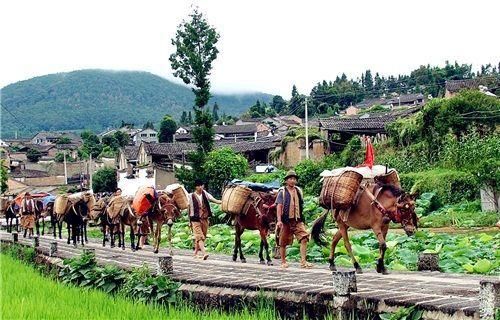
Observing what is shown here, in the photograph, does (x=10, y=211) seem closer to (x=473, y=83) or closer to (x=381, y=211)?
(x=381, y=211)

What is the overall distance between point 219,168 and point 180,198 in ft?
77.8

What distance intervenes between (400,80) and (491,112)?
79.7 m

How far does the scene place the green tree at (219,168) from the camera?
1667 inches

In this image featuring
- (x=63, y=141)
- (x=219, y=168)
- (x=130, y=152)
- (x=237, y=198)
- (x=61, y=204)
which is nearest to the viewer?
(x=237, y=198)

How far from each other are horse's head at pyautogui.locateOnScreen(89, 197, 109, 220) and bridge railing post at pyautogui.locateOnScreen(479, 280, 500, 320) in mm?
17490

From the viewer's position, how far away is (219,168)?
139 ft

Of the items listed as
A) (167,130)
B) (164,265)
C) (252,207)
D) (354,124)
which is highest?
(354,124)

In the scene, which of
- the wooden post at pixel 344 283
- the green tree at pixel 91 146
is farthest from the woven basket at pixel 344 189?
the green tree at pixel 91 146

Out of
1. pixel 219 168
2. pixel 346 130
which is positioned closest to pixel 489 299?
pixel 219 168

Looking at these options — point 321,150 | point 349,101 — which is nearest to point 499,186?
point 321,150

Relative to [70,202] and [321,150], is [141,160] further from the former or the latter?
[70,202]

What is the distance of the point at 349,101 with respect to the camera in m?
108

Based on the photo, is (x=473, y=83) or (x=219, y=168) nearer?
(x=219, y=168)

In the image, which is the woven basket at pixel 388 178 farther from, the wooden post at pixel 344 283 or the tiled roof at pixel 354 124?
the tiled roof at pixel 354 124
